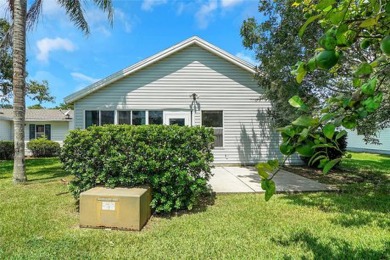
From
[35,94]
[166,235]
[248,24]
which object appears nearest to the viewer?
[166,235]

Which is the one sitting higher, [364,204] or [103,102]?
[103,102]

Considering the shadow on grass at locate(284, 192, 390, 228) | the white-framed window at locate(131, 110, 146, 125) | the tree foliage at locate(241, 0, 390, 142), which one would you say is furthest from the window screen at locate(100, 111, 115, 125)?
the shadow on grass at locate(284, 192, 390, 228)

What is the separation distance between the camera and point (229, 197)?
6898 millimetres

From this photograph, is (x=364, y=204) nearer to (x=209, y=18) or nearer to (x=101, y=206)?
(x=101, y=206)

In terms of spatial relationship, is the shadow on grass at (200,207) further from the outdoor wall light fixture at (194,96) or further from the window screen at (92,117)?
the window screen at (92,117)

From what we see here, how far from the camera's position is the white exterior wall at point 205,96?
1246 cm

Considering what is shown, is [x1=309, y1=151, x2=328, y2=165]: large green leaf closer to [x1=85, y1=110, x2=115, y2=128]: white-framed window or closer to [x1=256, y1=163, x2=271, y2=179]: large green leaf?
[x1=256, y1=163, x2=271, y2=179]: large green leaf

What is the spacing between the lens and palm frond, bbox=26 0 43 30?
1082 cm

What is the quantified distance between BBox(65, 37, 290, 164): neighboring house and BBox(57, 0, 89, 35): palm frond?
88.0 inches

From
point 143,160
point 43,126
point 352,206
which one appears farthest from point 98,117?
point 43,126

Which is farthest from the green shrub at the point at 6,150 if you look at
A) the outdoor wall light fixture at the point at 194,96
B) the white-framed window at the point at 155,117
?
the outdoor wall light fixture at the point at 194,96

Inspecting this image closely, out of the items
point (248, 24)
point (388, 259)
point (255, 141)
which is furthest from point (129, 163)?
point (255, 141)

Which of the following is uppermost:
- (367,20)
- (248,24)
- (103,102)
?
(248,24)

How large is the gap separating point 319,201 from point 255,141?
658 centimetres
